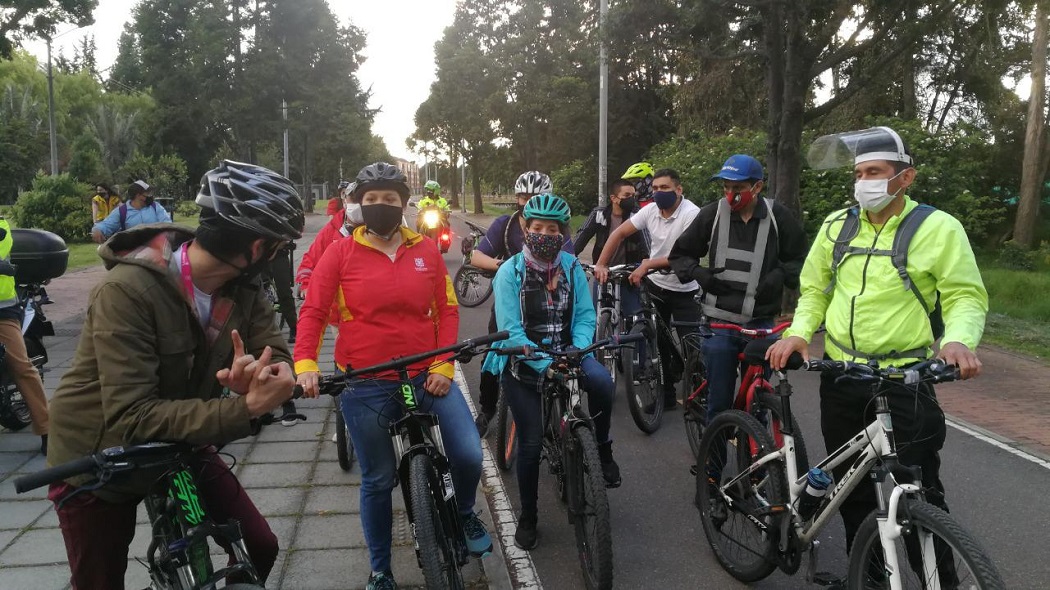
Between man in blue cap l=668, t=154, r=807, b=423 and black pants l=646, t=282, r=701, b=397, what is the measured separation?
168cm

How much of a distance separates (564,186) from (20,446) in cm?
3318

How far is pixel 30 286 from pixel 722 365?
5.52 meters

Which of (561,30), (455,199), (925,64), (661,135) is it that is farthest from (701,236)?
(455,199)

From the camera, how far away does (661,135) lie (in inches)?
1438

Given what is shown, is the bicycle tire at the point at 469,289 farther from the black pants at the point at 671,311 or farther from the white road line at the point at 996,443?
the white road line at the point at 996,443

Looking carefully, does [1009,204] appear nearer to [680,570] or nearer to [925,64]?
[925,64]

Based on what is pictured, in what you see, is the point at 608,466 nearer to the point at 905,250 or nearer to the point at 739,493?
the point at 739,493

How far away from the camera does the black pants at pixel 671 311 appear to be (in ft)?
20.6

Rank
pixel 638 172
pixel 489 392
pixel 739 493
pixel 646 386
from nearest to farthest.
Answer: pixel 739 493 < pixel 489 392 < pixel 646 386 < pixel 638 172

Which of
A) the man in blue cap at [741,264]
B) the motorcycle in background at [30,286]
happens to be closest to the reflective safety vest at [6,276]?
the motorcycle in background at [30,286]

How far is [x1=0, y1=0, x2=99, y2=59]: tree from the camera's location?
17109mm

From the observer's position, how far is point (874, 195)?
297 centimetres

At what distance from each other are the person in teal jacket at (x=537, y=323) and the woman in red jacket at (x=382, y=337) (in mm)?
540

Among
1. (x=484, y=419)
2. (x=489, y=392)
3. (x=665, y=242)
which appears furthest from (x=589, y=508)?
(x=665, y=242)
